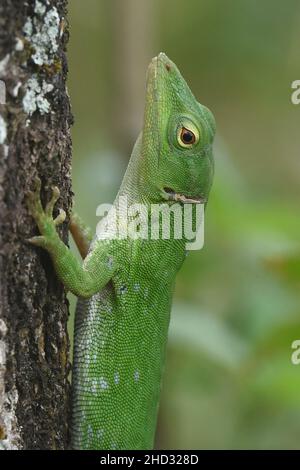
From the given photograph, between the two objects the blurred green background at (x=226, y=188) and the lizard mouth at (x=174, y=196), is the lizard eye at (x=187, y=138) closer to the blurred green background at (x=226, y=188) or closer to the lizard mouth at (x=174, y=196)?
the lizard mouth at (x=174, y=196)

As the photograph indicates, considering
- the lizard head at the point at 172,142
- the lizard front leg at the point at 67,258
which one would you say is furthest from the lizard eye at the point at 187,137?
the lizard front leg at the point at 67,258

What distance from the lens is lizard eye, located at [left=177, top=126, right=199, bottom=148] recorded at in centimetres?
392

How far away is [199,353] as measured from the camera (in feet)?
16.3

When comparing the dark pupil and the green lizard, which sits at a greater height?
the dark pupil

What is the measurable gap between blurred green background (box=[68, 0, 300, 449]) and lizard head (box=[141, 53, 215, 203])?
85 centimetres

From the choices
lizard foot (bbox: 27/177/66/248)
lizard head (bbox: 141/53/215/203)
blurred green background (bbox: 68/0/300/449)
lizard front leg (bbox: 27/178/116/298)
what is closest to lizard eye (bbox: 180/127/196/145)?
lizard head (bbox: 141/53/215/203)

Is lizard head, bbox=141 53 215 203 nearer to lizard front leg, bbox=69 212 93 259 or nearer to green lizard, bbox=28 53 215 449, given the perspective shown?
green lizard, bbox=28 53 215 449

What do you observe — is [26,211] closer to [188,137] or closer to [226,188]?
[188,137]

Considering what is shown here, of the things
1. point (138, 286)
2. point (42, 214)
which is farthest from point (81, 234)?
point (42, 214)

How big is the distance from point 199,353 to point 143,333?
130cm

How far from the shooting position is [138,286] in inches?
148

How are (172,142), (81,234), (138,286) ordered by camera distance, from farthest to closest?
(81,234) → (172,142) → (138,286)

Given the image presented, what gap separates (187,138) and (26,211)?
1.31 m
